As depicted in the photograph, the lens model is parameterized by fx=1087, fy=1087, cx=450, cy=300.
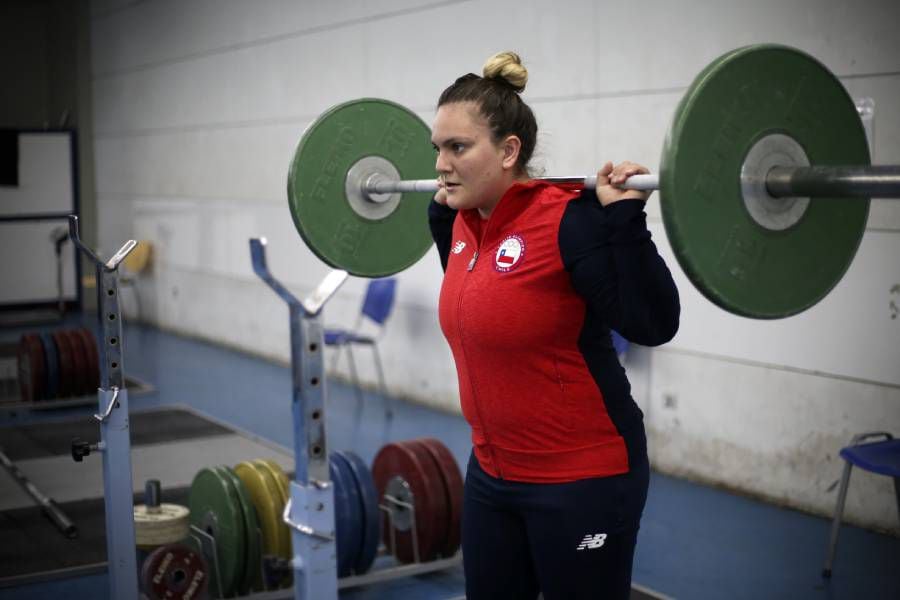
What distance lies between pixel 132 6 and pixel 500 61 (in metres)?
8.25

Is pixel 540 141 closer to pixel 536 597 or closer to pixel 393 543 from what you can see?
pixel 536 597

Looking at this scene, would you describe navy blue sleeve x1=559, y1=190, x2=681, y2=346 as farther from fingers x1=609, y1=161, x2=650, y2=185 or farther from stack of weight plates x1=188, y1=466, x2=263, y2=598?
stack of weight plates x1=188, y1=466, x2=263, y2=598

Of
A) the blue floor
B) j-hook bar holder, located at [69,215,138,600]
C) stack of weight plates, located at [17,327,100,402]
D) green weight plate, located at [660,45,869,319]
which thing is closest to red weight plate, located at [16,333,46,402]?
stack of weight plates, located at [17,327,100,402]

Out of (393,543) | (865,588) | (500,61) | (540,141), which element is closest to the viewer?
(500,61)

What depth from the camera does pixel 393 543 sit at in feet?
11.4

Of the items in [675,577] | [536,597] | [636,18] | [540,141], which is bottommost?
[675,577]

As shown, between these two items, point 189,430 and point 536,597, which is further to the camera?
point 189,430

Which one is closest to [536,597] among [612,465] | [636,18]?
[612,465]

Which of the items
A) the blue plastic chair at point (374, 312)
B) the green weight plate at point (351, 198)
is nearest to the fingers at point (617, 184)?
the green weight plate at point (351, 198)

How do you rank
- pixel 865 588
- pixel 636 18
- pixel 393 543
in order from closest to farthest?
1. pixel 865 588
2. pixel 393 543
3. pixel 636 18

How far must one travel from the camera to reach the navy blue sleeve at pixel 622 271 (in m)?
1.46

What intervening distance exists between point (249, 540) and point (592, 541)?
1.73m

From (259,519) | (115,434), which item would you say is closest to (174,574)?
(259,519)

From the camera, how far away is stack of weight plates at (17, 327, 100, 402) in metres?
5.95
